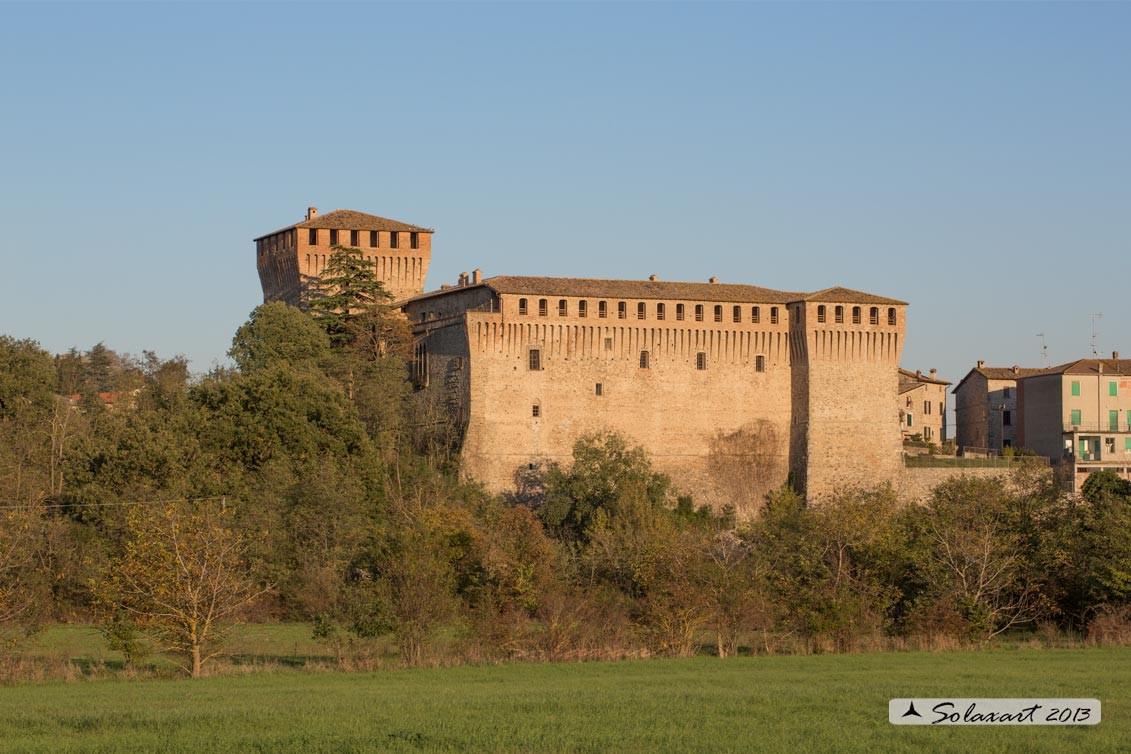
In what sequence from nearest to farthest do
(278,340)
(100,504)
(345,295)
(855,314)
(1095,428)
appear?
(100,504) → (278,340) → (855,314) → (345,295) → (1095,428)

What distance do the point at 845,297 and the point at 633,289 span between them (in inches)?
230

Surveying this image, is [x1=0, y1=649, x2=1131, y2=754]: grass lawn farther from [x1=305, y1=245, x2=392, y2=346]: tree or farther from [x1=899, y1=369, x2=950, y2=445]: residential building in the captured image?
[x1=899, y1=369, x2=950, y2=445]: residential building

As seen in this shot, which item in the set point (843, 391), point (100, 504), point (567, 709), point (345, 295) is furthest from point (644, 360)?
point (567, 709)

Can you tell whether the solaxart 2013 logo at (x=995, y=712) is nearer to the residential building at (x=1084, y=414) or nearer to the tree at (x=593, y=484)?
the tree at (x=593, y=484)

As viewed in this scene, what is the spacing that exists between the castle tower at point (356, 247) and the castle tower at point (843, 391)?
11356 mm

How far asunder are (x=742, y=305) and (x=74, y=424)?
17.8m

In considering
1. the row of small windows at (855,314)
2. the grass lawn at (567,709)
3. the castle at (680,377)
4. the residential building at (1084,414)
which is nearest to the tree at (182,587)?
the grass lawn at (567,709)

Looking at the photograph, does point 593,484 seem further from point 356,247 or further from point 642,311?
point 356,247

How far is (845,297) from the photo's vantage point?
47.2 m

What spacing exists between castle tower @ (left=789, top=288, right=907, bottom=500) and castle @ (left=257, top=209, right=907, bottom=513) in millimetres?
38

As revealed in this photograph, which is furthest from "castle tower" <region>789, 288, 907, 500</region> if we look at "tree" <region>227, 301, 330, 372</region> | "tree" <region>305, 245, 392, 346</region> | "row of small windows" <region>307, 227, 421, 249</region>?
"tree" <region>227, 301, 330, 372</region>

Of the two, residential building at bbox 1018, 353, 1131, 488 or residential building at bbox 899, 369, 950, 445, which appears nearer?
residential building at bbox 1018, 353, 1131, 488

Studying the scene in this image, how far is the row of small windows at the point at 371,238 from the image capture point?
165 ft

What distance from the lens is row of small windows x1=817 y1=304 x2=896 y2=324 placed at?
4672 cm
